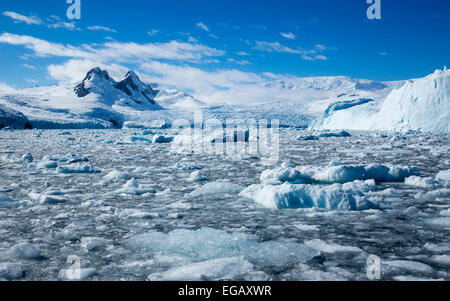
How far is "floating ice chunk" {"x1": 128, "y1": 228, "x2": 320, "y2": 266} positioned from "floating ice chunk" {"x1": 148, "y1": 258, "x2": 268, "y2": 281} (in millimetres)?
116

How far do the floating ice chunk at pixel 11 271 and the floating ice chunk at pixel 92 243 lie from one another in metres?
0.41

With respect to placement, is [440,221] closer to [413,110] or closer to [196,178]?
[196,178]

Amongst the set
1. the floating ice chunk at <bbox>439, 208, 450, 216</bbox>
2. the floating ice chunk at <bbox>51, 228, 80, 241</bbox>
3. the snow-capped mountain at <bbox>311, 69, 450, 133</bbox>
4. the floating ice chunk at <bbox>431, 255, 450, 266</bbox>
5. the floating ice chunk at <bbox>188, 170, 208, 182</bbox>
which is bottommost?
the floating ice chunk at <bbox>431, 255, 450, 266</bbox>

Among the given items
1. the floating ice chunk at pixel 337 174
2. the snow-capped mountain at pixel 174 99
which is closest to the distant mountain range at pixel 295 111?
the snow-capped mountain at pixel 174 99

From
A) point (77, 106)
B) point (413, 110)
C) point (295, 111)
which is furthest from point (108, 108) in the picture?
point (413, 110)

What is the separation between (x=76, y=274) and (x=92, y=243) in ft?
1.69

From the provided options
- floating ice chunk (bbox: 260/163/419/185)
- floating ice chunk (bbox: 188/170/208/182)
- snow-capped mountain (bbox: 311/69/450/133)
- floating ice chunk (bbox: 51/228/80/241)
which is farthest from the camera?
snow-capped mountain (bbox: 311/69/450/133)

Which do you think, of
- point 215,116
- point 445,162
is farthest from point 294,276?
point 215,116

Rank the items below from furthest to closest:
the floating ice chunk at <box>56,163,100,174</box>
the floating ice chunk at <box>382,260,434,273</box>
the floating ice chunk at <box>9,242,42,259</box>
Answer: the floating ice chunk at <box>56,163,100,174</box> < the floating ice chunk at <box>9,242,42,259</box> < the floating ice chunk at <box>382,260,434,273</box>

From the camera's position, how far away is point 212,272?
6.12ft

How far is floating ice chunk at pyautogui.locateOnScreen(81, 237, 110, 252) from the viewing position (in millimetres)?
2248

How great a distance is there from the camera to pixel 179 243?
2285mm

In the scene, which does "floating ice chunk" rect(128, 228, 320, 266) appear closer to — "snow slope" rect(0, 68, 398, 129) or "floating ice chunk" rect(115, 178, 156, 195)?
"floating ice chunk" rect(115, 178, 156, 195)

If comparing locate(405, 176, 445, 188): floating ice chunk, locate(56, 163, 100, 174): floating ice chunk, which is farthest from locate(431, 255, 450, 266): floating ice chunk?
locate(56, 163, 100, 174): floating ice chunk
